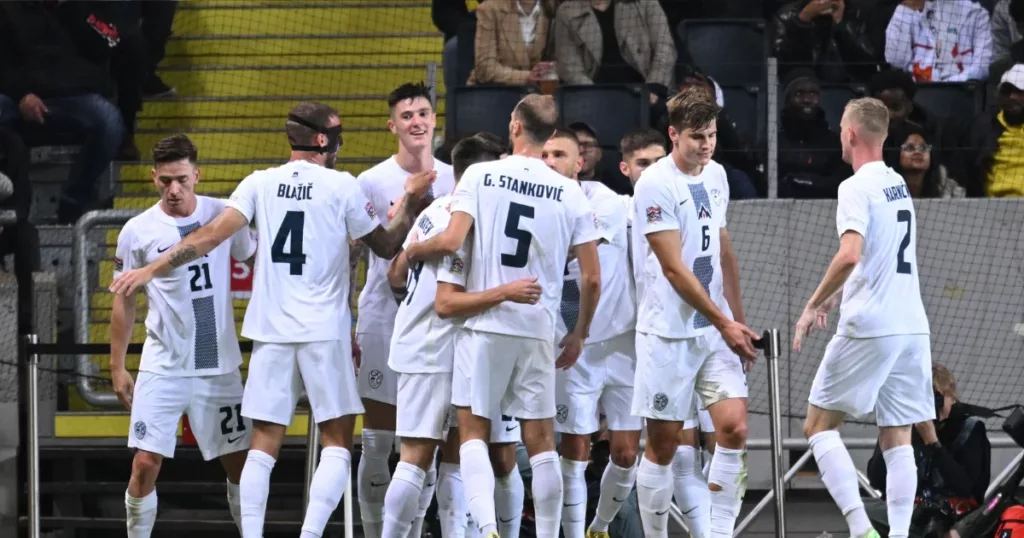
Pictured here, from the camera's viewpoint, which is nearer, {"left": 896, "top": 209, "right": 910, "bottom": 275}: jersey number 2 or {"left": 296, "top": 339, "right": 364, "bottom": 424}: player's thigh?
{"left": 296, "top": 339, "right": 364, "bottom": 424}: player's thigh

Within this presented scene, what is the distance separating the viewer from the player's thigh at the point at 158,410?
24.2 feet

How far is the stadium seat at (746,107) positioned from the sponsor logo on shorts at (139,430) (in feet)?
17.2

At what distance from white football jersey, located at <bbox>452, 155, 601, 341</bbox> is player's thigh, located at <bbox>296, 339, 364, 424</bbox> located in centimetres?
72

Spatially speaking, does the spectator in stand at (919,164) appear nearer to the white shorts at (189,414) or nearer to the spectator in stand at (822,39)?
the spectator in stand at (822,39)

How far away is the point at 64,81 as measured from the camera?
38.9ft

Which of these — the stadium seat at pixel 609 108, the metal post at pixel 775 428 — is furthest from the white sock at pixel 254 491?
the stadium seat at pixel 609 108

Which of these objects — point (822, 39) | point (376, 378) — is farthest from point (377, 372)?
point (822, 39)

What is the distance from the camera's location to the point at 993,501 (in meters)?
8.67

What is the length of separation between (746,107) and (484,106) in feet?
6.28

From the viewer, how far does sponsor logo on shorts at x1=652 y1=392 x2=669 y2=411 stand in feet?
22.9

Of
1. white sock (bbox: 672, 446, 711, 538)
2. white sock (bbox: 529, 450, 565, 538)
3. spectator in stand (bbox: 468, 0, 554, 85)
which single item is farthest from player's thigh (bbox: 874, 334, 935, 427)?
spectator in stand (bbox: 468, 0, 554, 85)

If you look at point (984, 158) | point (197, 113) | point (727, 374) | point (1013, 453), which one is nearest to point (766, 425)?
point (1013, 453)

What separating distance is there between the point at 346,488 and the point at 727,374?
2.04 meters

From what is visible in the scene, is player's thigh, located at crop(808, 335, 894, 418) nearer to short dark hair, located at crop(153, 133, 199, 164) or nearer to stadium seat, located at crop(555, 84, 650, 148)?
short dark hair, located at crop(153, 133, 199, 164)
